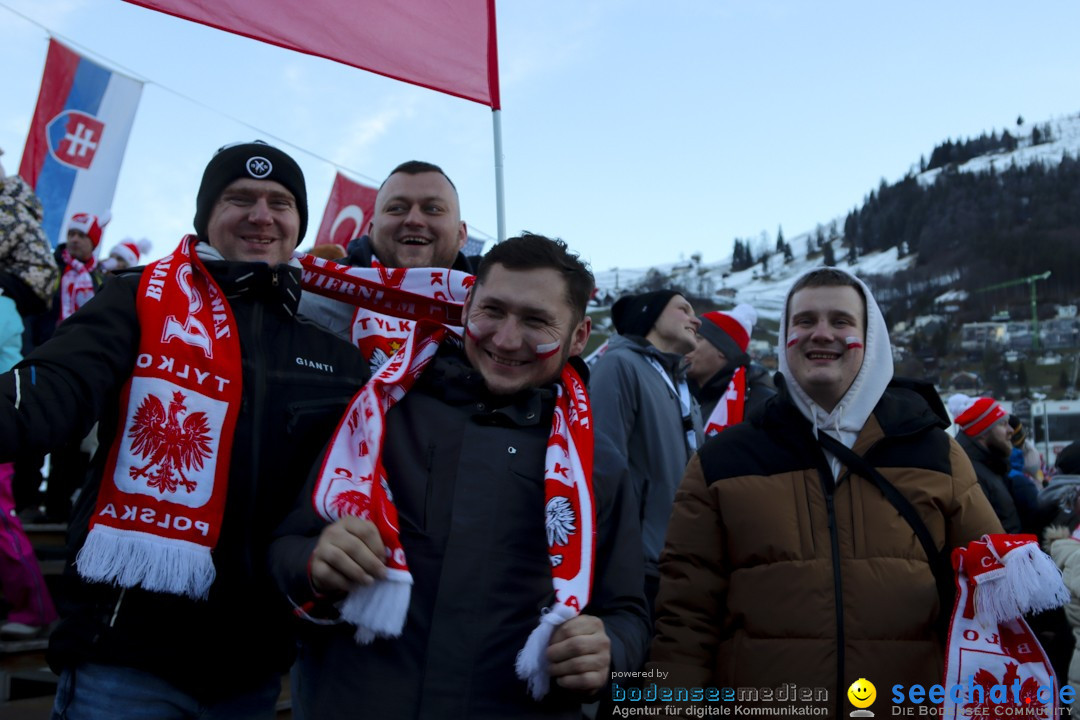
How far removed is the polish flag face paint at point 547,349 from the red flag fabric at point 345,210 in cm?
853

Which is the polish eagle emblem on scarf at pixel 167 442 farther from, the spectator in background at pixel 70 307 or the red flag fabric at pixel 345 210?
the red flag fabric at pixel 345 210

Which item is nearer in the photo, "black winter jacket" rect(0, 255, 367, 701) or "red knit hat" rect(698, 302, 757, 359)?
"black winter jacket" rect(0, 255, 367, 701)

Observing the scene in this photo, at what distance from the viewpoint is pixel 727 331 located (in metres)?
5.01

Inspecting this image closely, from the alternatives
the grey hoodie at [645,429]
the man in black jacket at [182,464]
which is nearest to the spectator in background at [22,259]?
the man in black jacket at [182,464]

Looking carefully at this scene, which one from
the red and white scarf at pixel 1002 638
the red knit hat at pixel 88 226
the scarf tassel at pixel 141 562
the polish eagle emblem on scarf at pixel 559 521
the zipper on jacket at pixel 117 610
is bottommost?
the red and white scarf at pixel 1002 638

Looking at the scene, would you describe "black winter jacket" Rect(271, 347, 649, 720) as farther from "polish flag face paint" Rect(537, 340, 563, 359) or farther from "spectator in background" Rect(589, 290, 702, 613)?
"spectator in background" Rect(589, 290, 702, 613)

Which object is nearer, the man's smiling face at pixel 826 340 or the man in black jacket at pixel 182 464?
the man in black jacket at pixel 182 464

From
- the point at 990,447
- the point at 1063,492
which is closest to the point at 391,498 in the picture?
the point at 1063,492

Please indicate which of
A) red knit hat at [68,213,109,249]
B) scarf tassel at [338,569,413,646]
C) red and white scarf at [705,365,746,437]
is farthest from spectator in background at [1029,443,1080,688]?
red knit hat at [68,213,109,249]

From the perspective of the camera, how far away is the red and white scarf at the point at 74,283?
610 centimetres

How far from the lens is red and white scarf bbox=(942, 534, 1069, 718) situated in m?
2.02


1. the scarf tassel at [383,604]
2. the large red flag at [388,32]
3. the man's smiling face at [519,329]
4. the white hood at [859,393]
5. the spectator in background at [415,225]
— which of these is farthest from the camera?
the large red flag at [388,32]

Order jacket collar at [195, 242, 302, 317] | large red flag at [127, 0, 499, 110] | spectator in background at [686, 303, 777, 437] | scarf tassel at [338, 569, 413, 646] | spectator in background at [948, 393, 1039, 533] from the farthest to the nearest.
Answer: spectator in background at [948, 393, 1039, 533]
spectator in background at [686, 303, 777, 437]
large red flag at [127, 0, 499, 110]
jacket collar at [195, 242, 302, 317]
scarf tassel at [338, 569, 413, 646]

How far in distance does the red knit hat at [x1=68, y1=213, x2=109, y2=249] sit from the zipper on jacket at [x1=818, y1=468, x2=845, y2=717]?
6.04 m
